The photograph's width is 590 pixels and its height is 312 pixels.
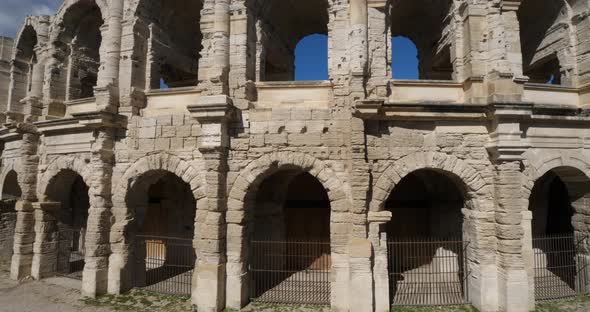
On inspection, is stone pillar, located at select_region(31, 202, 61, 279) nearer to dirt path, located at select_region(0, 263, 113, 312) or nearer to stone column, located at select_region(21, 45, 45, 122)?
dirt path, located at select_region(0, 263, 113, 312)

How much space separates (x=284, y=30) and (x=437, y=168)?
6809 millimetres

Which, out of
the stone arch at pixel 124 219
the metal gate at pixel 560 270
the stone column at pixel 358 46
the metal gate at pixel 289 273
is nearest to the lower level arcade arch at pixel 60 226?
the stone arch at pixel 124 219

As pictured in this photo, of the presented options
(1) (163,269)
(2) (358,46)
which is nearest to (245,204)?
(2) (358,46)

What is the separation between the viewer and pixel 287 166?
767 centimetres

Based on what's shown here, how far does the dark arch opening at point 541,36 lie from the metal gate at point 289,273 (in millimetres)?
8331

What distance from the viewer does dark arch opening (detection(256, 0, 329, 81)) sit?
8.59 m

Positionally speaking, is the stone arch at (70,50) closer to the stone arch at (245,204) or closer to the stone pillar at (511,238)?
the stone arch at (245,204)

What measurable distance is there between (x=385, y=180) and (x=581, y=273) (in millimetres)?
6020

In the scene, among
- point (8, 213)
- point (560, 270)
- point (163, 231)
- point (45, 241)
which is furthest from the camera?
point (8, 213)

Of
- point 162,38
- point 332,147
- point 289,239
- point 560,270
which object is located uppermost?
point 162,38

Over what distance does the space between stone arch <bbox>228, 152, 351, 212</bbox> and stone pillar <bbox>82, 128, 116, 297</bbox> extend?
3.52m

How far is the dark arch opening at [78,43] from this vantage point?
10523 mm

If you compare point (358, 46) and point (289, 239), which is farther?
point (289, 239)

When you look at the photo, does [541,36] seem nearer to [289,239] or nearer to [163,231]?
[289,239]
